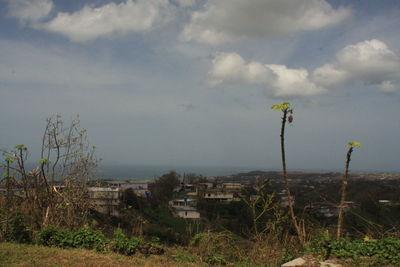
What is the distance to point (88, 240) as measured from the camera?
5.84m

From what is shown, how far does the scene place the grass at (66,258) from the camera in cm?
462

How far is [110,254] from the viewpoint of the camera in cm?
546

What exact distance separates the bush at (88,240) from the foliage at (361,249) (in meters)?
3.35

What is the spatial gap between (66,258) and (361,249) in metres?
4.14

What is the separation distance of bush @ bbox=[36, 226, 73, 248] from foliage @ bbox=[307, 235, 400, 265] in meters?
3.97

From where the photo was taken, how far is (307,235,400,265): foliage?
179 inches

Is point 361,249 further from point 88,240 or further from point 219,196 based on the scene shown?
point 219,196

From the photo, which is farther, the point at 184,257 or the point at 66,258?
the point at 184,257

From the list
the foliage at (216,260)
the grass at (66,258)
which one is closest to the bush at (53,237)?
the grass at (66,258)

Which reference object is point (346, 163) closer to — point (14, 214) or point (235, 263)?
point (235, 263)

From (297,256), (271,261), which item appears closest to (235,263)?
(271,261)

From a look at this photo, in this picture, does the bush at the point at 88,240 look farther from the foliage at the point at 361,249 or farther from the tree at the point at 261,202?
the foliage at the point at 361,249

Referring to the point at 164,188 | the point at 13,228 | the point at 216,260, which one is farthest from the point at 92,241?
the point at 164,188

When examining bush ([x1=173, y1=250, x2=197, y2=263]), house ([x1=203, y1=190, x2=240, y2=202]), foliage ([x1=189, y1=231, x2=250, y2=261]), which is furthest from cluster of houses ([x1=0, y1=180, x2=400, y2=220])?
bush ([x1=173, y1=250, x2=197, y2=263])
